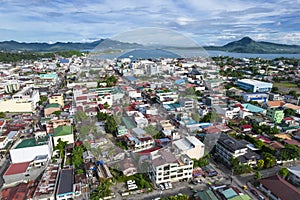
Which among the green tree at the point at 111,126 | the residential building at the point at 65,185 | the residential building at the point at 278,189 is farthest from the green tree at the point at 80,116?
the residential building at the point at 278,189

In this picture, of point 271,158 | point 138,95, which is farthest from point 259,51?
point 271,158

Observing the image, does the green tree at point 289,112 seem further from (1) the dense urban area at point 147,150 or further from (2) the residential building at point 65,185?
(2) the residential building at point 65,185

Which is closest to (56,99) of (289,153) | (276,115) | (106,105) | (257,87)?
(106,105)

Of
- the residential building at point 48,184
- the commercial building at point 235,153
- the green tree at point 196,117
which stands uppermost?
the green tree at point 196,117

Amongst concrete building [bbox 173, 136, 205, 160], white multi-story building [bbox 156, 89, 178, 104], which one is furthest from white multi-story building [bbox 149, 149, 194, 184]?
white multi-story building [bbox 156, 89, 178, 104]

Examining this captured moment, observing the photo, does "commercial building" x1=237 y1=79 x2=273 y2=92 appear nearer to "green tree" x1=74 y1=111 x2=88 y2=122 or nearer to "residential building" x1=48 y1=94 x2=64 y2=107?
"green tree" x1=74 y1=111 x2=88 y2=122

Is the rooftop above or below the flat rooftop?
below

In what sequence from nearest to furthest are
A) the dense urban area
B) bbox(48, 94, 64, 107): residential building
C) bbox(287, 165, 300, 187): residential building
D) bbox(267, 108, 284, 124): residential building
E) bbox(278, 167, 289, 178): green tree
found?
the dense urban area
bbox(287, 165, 300, 187): residential building
bbox(278, 167, 289, 178): green tree
bbox(267, 108, 284, 124): residential building
bbox(48, 94, 64, 107): residential building
